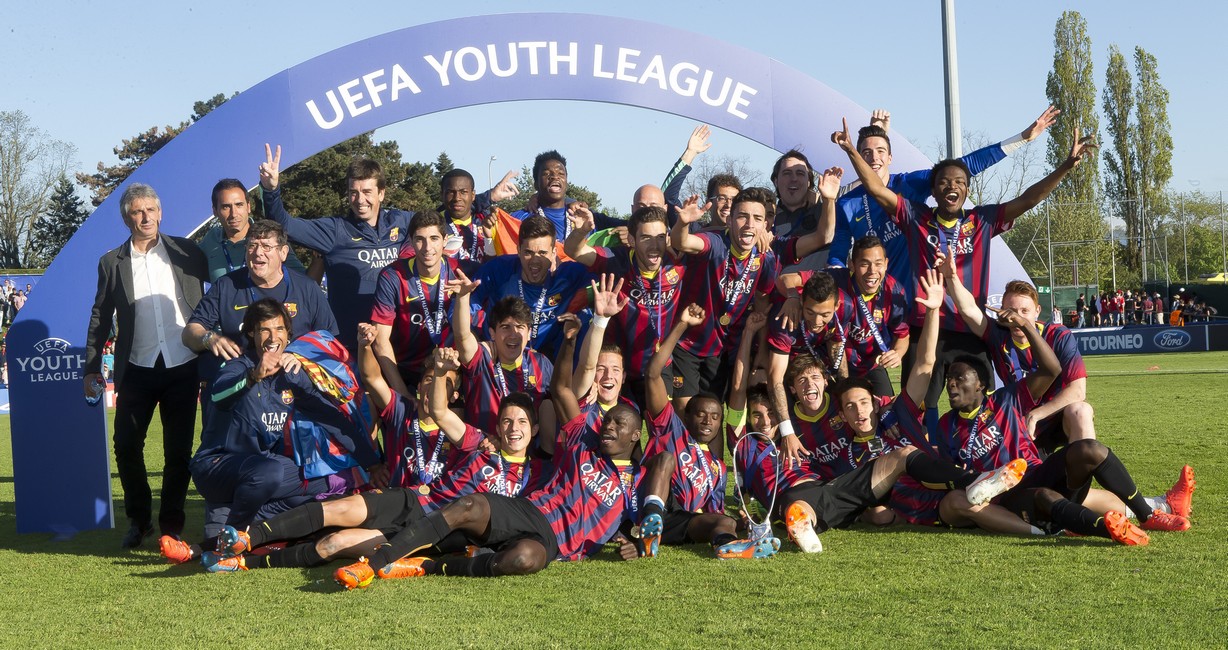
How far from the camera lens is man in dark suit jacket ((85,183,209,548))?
6461 mm

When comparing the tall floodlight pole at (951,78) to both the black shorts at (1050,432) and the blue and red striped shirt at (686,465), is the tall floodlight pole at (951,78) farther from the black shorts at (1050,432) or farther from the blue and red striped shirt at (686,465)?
the blue and red striped shirt at (686,465)

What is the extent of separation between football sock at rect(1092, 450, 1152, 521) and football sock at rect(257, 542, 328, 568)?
3.65 metres

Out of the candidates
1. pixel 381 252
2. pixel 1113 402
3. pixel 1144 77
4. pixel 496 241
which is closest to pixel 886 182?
pixel 496 241

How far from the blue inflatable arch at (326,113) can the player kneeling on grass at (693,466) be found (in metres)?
1.97

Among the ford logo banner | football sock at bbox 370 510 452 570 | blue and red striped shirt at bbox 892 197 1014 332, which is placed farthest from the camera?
the ford logo banner

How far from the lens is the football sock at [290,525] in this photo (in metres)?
4.99

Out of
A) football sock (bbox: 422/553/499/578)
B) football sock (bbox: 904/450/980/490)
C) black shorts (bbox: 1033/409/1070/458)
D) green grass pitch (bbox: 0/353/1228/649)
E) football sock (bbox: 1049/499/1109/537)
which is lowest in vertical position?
green grass pitch (bbox: 0/353/1228/649)

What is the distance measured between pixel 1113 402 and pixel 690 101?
27.2 ft

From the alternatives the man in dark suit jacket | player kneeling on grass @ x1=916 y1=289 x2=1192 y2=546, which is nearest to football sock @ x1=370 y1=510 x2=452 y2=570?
the man in dark suit jacket

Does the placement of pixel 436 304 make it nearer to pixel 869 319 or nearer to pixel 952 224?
pixel 869 319

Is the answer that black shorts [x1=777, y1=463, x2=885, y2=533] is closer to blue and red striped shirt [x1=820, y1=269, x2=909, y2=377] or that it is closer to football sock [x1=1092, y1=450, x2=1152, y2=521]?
blue and red striped shirt [x1=820, y1=269, x2=909, y2=377]

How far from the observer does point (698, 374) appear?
647cm

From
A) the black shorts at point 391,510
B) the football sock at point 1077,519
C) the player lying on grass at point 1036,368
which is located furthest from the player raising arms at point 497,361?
the football sock at point 1077,519

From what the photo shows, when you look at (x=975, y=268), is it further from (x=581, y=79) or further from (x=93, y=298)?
(x=93, y=298)
